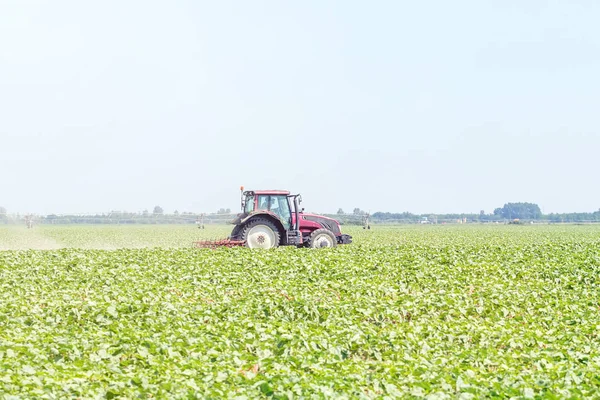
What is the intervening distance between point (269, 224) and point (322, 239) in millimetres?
2170

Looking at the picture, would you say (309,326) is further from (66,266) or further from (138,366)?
(66,266)

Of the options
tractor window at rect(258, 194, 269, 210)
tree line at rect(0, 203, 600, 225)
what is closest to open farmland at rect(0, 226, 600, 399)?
tractor window at rect(258, 194, 269, 210)

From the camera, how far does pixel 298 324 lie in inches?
502

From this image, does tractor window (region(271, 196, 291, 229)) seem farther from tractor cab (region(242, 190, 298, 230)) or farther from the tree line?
the tree line

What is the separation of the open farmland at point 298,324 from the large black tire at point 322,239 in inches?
72.1

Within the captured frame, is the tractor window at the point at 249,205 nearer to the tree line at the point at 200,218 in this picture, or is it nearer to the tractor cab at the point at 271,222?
the tractor cab at the point at 271,222

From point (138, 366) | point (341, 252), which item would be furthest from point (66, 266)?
point (138, 366)

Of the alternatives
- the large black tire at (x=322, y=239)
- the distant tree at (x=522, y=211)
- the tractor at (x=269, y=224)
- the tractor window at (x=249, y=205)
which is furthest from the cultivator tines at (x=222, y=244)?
the distant tree at (x=522, y=211)

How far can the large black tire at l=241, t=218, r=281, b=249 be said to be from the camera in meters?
22.9

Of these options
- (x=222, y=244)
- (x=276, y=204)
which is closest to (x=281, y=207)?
(x=276, y=204)

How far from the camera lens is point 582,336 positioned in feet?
39.6

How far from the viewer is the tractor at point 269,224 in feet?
75.3

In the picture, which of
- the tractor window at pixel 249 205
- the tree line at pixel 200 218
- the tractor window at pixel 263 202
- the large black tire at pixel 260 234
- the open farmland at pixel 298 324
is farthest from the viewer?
the tree line at pixel 200 218

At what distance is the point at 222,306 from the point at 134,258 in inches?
284
